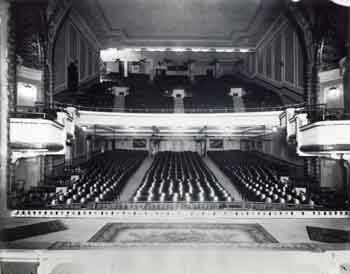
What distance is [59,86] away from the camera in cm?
1083

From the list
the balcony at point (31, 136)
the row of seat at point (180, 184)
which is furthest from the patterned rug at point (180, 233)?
the balcony at point (31, 136)

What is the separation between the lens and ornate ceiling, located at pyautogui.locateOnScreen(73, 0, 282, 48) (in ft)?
40.2

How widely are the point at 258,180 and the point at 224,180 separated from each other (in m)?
1.29

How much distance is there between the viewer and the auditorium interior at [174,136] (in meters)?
5.46

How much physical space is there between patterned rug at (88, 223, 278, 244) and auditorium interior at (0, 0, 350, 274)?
0.04 m

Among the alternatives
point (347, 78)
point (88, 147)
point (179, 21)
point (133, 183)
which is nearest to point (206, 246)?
point (133, 183)

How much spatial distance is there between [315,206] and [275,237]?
2.24m

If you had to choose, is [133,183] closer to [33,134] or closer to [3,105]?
[33,134]

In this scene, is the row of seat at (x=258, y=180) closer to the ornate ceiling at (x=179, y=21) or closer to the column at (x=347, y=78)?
the column at (x=347, y=78)

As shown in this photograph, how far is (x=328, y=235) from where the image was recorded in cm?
592

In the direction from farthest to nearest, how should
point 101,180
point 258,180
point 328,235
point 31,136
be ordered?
1. point 101,180
2. point 258,180
3. point 31,136
4. point 328,235

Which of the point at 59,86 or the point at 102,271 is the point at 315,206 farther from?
the point at 59,86

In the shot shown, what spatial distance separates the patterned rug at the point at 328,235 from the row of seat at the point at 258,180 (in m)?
1.34

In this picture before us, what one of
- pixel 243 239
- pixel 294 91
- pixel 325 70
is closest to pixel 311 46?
pixel 325 70
